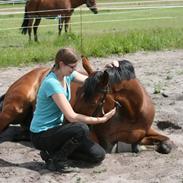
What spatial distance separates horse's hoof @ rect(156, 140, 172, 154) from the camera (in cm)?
530

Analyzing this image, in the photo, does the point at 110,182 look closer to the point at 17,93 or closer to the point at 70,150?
the point at 70,150

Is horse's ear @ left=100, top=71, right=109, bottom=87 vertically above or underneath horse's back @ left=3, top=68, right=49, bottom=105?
above

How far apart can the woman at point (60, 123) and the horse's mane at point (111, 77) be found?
0.18m

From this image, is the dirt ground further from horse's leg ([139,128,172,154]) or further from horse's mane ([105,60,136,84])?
horse's mane ([105,60,136,84])

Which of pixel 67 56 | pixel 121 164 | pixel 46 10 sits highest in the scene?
pixel 67 56

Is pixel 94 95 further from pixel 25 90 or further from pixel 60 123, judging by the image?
pixel 25 90

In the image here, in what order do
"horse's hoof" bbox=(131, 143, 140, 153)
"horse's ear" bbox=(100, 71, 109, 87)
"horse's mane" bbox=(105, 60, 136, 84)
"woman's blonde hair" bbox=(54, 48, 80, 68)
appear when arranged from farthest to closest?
"horse's hoof" bbox=(131, 143, 140, 153)
"horse's mane" bbox=(105, 60, 136, 84)
"horse's ear" bbox=(100, 71, 109, 87)
"woman's blonde hair" bbox=(54, 48, 80, 68)

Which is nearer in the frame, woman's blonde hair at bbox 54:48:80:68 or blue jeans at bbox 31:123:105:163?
woman's blonde hair at bbox 54:48:80:68

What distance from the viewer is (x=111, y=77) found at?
196 inches

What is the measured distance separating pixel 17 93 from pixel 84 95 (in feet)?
3.51

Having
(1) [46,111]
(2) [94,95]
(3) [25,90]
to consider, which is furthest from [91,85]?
(3) [25,90]

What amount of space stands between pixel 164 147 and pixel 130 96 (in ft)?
2.09

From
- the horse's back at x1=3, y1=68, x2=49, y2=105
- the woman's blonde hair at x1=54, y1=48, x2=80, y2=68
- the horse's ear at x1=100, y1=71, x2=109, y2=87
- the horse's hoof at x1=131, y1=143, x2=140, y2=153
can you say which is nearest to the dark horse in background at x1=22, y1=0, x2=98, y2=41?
the horse's back at x1=3, y1=68, x2=49, y2=105

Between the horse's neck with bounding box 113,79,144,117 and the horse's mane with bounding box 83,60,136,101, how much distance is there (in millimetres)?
66
